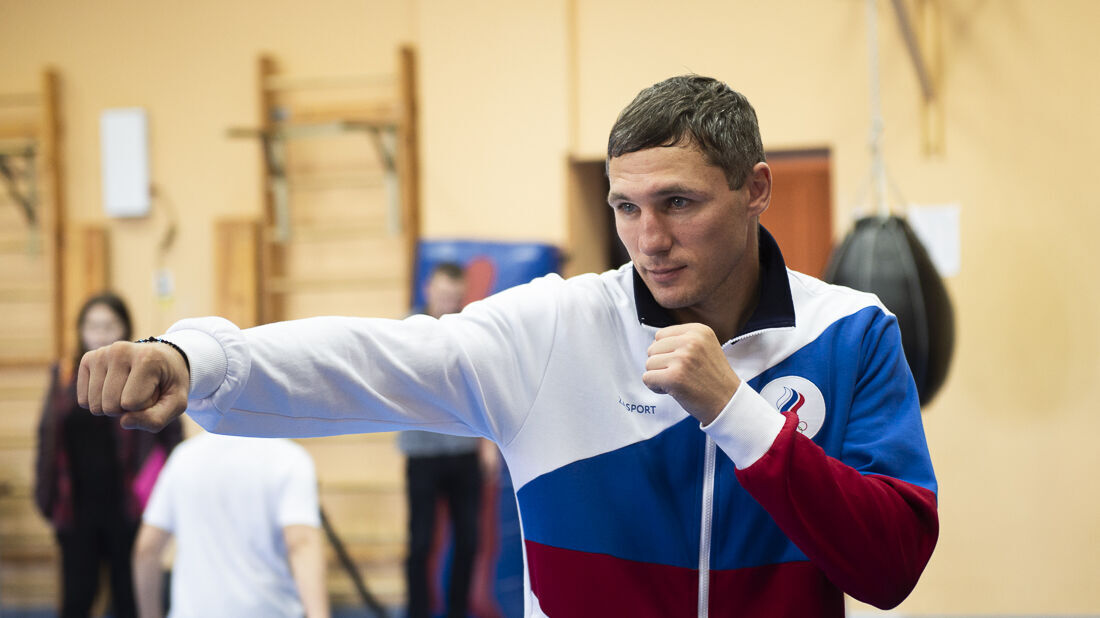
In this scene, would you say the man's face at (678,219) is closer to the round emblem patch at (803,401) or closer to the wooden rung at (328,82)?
the round emblem patch at (803,401)

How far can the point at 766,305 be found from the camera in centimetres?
138

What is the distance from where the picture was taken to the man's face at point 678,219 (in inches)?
50.8

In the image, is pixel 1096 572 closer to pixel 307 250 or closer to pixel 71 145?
pixel 307 250

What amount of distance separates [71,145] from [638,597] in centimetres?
524

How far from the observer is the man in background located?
4273 millimetres

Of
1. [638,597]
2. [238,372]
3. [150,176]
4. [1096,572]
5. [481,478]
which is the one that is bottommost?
[1096,572]

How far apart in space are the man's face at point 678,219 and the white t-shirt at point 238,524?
4.80 ft

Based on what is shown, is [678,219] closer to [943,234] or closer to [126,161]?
[943,234]

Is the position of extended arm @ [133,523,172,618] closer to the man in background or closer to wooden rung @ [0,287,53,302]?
the man in background

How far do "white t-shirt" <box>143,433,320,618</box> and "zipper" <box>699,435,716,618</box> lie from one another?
55.6 inches

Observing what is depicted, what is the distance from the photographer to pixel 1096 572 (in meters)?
4.54

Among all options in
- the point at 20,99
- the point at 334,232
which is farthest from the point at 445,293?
the point at 20,99

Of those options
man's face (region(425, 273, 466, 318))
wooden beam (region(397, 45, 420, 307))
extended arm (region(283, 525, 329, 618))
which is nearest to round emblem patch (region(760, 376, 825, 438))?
extended arm (region(283, 525, 329, 618))

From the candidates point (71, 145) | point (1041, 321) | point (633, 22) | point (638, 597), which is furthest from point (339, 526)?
point (638, 597)
